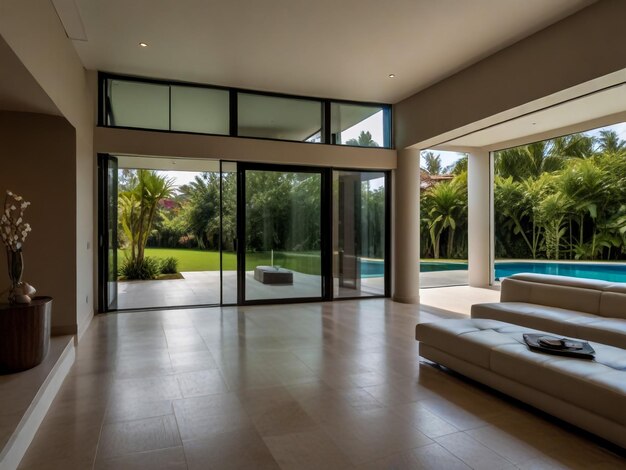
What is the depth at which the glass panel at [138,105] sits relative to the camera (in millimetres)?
6246

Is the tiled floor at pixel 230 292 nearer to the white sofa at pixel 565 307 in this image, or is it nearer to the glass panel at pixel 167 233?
the glass panel at pixel 167 233

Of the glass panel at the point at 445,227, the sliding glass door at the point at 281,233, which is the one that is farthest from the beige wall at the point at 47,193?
the glass panel at the point at 445,227

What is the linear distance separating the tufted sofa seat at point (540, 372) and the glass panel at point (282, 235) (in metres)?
3.61

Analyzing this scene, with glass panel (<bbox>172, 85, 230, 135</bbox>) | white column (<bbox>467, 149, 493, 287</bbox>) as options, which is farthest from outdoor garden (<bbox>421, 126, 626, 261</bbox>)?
glass panel (<bbox>172, 85, 230, 135</bbox>)

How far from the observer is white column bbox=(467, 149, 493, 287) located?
9.28 m

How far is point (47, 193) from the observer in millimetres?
4402

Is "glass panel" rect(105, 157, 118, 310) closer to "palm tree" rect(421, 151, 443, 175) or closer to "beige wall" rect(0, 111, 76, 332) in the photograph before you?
"beige wall" rect(0, 111, 76, 332)

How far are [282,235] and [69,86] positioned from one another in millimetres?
3704

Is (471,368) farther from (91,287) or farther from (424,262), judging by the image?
(424,262)

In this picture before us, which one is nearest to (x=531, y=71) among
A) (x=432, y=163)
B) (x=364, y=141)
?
(x=364, y=141)

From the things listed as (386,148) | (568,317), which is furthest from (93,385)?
(386,148)

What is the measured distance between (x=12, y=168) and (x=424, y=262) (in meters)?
12.2

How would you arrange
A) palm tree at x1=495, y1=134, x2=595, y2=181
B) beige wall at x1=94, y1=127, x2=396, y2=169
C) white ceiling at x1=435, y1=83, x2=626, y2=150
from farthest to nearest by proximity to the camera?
palm tree at x1=495, y1=134, x2=595, y2=181, beige wall at x1=94, y1=127, x2=396, y2=169, white ceiling at x1=435, y1=83, x2=626, y2=150

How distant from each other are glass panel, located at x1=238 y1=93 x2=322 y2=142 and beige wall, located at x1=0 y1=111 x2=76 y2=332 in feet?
9.55
